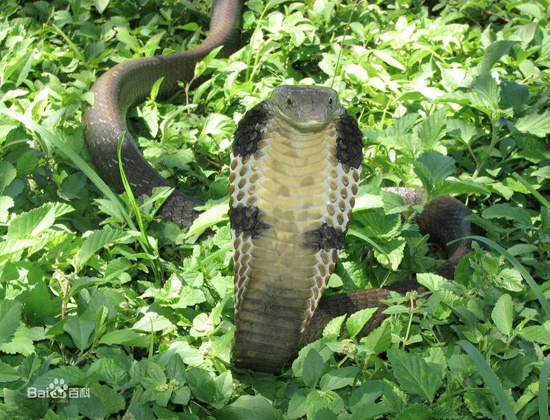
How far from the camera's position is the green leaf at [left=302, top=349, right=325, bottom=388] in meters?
2.15

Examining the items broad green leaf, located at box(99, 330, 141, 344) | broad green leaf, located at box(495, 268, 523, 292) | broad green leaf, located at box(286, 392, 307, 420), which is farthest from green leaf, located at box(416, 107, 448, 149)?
broad green leaf, located at box(99, 330, 141, 344)

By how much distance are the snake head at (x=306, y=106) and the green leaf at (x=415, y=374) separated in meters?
0.73

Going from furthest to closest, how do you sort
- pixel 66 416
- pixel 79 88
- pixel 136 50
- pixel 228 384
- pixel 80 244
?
pixel 136 50
pixel 79 88
pixel 80 244
pixel 228 384
pixel 66 416

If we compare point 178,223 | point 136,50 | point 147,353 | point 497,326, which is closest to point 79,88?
point 136,50

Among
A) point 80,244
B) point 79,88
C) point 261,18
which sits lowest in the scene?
point 80,244

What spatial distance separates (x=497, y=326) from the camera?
234 cm

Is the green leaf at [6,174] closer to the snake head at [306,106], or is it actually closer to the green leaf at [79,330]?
the green leaf at [79,330]

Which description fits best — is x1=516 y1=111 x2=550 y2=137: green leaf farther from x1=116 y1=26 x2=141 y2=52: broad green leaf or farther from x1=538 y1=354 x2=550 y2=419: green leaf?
x1=116 y1=26 x2=141 y2=52: broad green leaf

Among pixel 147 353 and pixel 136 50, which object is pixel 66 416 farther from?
pixel 136 50

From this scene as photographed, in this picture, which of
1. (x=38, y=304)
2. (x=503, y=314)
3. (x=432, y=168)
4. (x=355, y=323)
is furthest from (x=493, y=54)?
(x=38, y=304)

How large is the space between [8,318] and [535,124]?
8.08 feet

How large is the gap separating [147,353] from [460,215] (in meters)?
1.58

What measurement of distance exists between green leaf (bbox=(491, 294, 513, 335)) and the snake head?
84cm

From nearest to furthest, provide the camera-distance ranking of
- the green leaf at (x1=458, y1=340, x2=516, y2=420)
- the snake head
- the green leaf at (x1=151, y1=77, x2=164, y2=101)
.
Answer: the green leaf at (x1=458, y1=340, x2=516, y2=420)
the snake head
the green leaf at (x1=151, y1=77, x2=164, y2=101)
